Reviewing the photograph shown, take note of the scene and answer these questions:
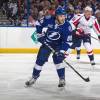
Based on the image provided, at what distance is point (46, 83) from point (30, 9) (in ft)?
15.4

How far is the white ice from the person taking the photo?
614cm

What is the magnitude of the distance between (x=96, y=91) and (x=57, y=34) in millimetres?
977

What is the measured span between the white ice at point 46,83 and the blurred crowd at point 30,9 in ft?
5.44

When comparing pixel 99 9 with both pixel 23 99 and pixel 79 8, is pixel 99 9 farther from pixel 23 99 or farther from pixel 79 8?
pixel 23 99

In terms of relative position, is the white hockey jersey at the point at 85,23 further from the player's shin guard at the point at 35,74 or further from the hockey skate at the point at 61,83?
the player's shin guard at the point at 35,74

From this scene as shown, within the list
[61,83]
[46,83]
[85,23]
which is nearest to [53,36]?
[61,83]

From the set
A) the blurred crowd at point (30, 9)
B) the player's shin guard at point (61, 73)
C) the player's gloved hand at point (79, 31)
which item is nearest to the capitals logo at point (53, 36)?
the player's shin guard at point (61, 73)

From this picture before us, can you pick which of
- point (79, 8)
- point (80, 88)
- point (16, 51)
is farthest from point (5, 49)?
point (80, 88)

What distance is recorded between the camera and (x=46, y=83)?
717 cm

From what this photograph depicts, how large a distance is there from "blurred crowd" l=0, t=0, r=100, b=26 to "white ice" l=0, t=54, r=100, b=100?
1.66 m

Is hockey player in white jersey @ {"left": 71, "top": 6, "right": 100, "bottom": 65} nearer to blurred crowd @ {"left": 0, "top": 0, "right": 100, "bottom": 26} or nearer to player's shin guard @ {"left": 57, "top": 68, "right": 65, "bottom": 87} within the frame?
blurred crowd @ {"left": 0, "top": 0, "right": 100, "bottom": 26}

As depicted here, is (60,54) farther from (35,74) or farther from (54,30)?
(35,74)

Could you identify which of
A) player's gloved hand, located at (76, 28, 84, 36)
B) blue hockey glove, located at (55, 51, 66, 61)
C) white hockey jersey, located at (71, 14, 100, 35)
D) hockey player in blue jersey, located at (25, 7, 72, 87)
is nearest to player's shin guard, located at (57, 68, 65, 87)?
hockey player in blue jersey, located at (25, 7, 72, 87)

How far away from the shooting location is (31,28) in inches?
446
